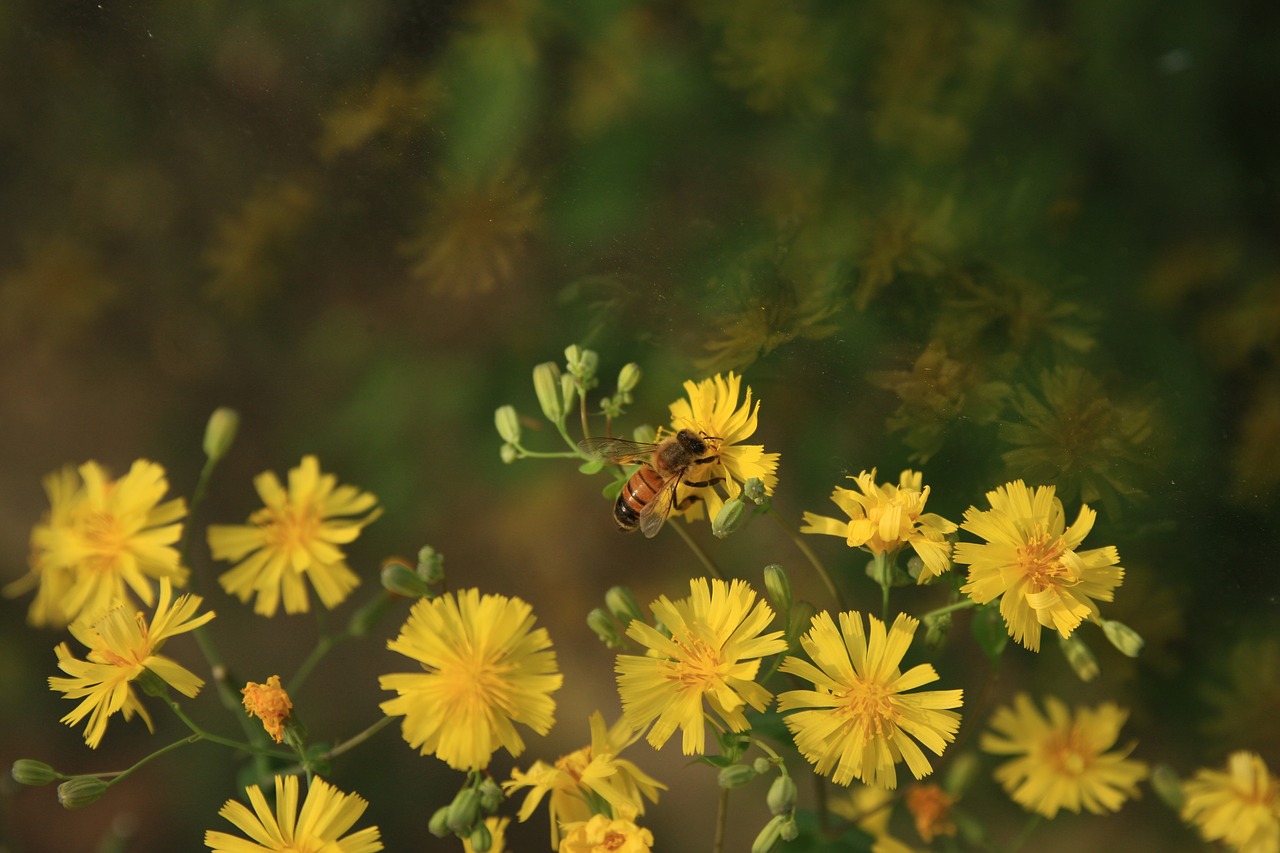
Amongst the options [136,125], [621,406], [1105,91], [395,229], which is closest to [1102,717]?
[621,406]

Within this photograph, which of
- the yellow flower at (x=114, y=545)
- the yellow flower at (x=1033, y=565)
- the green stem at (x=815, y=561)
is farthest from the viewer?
the yellow flower at (x=114, y=545)

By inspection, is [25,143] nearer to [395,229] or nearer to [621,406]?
[395,229]

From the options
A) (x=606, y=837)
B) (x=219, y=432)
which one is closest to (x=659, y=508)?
(x=606, y=837)

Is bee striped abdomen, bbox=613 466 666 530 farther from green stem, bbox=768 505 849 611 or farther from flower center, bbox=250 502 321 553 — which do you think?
flower center, bbox=250 502 321 553

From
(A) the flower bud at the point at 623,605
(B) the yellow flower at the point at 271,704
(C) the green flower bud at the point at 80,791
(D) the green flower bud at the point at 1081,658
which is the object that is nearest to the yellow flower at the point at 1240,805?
(D) the green flower bud at the point at 1081,658

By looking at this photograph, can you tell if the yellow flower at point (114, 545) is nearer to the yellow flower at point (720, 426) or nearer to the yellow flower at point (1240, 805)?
the yellow flower at point (720, 426)

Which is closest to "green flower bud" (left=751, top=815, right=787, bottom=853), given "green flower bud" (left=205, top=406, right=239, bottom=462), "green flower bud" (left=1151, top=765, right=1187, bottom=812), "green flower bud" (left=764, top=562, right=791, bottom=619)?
"green flower bud" (left=764, top=562, right=791, bottom=619)

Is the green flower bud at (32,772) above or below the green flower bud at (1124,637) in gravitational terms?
above
